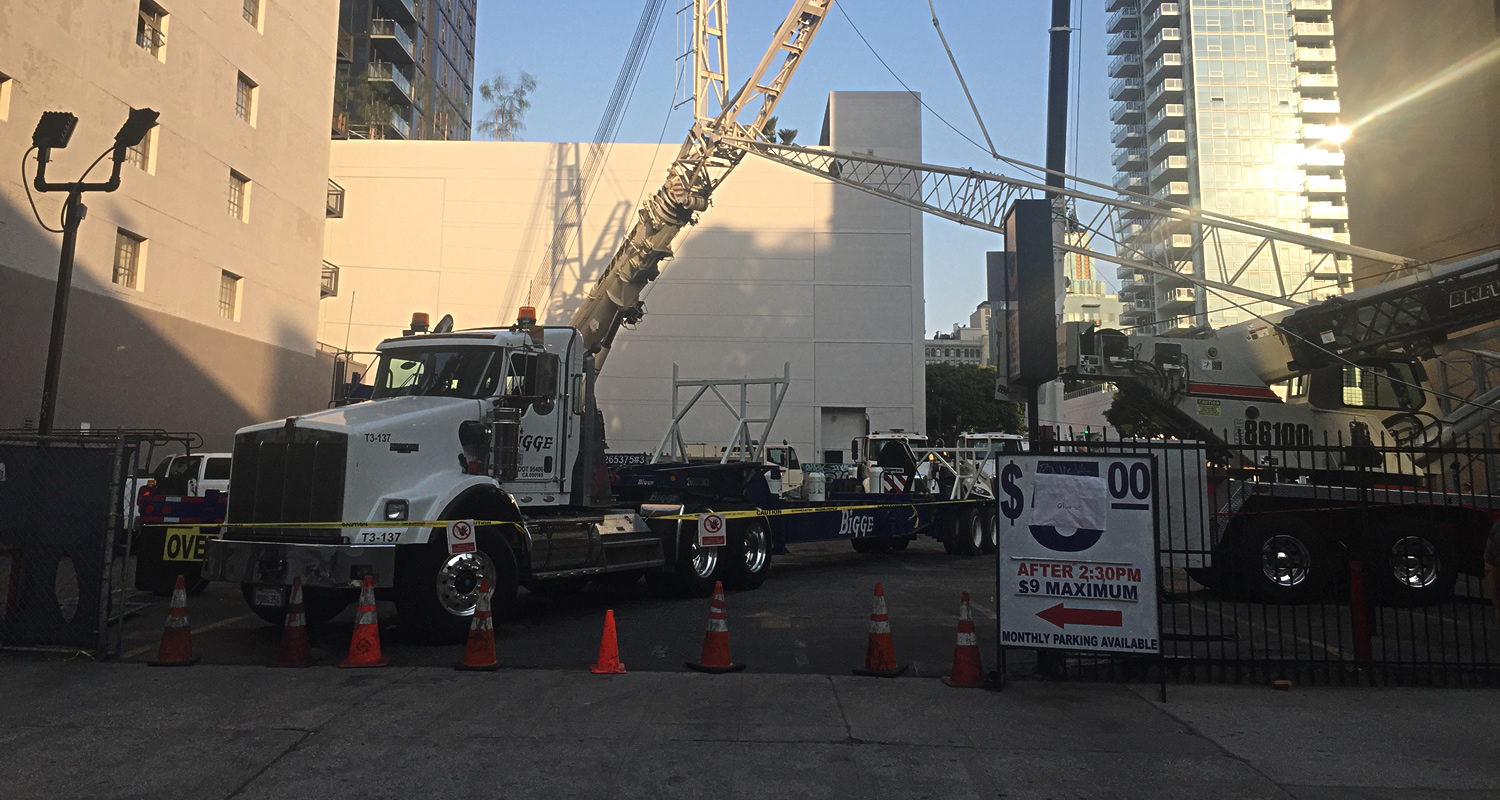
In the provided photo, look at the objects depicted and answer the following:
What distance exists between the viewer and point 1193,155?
81875mm

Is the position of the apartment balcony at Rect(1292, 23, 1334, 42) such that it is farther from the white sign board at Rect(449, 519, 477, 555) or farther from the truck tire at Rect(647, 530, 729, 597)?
the white sign board at Rect(449, 519, 477, 555)

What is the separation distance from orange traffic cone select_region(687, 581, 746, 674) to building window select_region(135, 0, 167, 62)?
22518mm

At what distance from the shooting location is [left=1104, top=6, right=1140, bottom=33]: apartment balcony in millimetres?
91688

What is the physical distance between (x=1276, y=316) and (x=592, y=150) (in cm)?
3485

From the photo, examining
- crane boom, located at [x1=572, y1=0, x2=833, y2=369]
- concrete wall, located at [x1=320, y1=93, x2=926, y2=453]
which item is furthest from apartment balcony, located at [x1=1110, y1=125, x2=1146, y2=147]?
crane boom, located at [x1=572, y1=0, x2=833, y2=369]

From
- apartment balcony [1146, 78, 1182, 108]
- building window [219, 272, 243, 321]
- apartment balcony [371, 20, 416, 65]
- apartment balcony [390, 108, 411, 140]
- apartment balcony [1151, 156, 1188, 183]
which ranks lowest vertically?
building window [219, 272, 243, 321]

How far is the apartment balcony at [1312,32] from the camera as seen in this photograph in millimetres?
78688

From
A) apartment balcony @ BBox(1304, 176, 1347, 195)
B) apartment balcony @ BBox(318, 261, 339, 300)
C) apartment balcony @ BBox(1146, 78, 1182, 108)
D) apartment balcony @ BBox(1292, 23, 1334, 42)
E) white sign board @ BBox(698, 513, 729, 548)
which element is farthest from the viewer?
apartment balcony @ BBox(1146, 78, 1182, 108)

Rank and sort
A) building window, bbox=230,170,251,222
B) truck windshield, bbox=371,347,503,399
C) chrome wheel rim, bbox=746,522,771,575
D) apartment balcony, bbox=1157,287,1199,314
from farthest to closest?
apartment balcony, bbox=1157,287,1199,314, building window, bbox=230,170,251,222, chrome wheel rim, bbox=746,522,771,575, truck windshield, bbox=371,347,503,399

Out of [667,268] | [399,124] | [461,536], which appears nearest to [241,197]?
[667,268]

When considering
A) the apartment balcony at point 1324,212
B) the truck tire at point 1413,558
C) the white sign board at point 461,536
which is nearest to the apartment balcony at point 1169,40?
the apartment balcony at point 1324,212

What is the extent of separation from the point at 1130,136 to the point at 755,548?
9098 centimetres

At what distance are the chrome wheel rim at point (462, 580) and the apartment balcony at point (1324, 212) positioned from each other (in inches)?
3375

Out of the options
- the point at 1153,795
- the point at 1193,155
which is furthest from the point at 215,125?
the point at 1193,155
